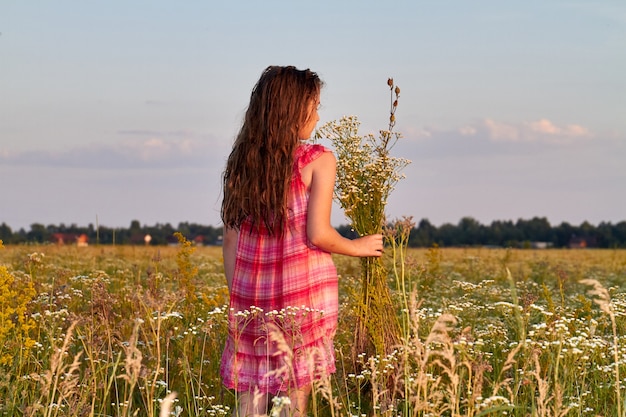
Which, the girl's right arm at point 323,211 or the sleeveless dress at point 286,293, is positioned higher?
the girl's right arm at point 323,211

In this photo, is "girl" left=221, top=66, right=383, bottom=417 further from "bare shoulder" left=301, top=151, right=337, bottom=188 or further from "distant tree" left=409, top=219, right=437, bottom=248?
"distant tree" left=409, top=219, right=437, bottom=248

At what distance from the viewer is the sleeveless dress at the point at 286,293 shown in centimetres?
478

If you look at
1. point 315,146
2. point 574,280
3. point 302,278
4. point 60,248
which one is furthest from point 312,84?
point 60,248

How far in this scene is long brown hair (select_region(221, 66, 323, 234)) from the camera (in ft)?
15.7

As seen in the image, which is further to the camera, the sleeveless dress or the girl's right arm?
the sleeveless dress

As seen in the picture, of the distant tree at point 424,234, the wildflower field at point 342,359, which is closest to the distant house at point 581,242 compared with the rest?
the distant tree at point 424,234

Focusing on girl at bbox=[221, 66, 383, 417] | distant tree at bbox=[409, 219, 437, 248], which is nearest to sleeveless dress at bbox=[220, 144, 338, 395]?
girl at bbox=[221, 66, 383, 417]

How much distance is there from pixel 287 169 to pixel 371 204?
3.12ft

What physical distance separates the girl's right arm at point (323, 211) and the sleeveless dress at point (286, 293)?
76 millimetres

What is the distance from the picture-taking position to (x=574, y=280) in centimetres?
1647

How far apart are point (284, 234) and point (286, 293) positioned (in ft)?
1.19

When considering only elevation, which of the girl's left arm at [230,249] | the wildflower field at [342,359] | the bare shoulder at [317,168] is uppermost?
the bare shoulder at [317,168]

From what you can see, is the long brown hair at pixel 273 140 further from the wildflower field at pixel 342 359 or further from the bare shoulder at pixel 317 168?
the wildflower field at pixel 342 359

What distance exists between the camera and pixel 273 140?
4809 mm
